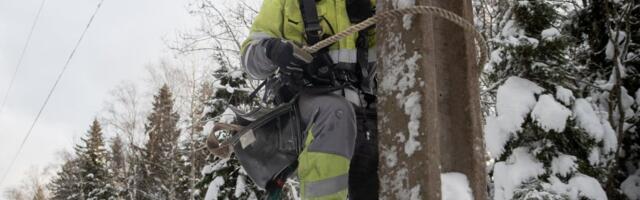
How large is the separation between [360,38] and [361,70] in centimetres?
16

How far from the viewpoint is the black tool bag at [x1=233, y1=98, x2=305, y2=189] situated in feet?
9.09

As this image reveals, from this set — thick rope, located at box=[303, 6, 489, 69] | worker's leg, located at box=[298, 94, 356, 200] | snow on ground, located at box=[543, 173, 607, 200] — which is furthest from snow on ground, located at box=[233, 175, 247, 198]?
thick rope, located at box=[303, 6, 489, 69]

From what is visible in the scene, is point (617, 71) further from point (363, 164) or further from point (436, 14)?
point (436, 14)

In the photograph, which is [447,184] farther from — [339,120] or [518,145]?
[518,145]

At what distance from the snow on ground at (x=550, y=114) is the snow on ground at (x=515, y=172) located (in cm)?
35

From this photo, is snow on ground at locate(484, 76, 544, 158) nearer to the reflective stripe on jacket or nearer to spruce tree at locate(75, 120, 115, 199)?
the reflective stripe on jacket

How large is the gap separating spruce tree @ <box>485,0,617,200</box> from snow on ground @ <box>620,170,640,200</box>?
60cm

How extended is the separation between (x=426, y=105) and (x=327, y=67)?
990 mm

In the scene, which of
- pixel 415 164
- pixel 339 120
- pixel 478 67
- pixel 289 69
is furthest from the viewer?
pixel 289 69

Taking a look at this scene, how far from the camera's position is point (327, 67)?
104 inches

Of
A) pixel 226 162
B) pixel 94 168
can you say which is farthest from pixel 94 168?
pixel 226 162

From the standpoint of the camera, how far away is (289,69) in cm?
256

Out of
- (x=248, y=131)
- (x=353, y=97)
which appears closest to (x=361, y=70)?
(x=353, y=97)

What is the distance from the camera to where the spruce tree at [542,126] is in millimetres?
5336
